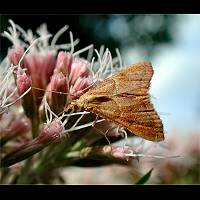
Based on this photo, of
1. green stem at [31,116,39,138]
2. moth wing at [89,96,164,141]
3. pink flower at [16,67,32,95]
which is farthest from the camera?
green stem at [31,116,39,138]

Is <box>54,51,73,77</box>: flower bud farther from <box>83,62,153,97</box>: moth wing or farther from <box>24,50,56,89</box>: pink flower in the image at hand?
<box>83,62,153,97</box>: moth wing

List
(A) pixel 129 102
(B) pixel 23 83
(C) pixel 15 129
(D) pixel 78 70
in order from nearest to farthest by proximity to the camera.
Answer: (A) pixel 129 102 → (B) pixel 23 83 → (D) pixel 78 70 → (C) pixel 15 129

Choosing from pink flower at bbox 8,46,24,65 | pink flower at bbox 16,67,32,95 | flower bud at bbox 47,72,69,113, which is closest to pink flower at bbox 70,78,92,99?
flower bud at bbox 47,72,69,113

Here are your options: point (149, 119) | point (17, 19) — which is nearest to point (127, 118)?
point (149, 119)

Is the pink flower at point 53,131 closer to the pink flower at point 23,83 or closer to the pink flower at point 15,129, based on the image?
the pink flower at point 23,83

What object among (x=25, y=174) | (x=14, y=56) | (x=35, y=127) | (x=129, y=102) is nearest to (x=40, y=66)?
(x=14, y=56)

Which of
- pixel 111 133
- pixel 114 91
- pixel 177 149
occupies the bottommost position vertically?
pixel 177 149

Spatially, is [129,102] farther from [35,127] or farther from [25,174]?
[25,174]

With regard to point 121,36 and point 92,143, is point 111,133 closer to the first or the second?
point 92,143
